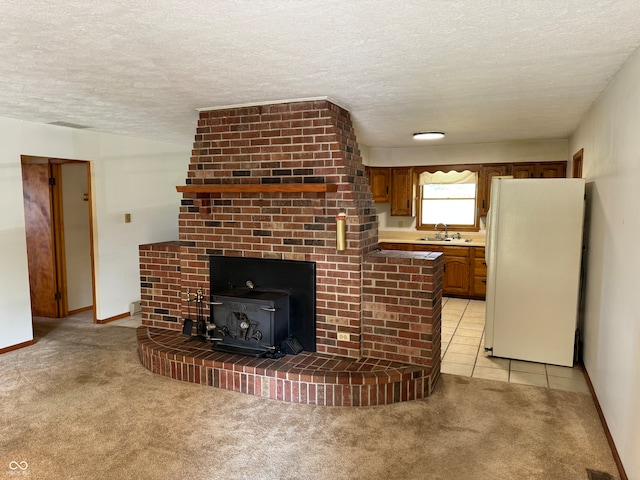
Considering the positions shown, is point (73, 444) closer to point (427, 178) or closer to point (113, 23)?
point (113, 23)

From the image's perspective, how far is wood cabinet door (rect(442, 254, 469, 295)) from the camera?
618cm

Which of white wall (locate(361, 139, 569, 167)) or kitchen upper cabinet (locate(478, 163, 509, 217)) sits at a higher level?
white wall (locate(361, 139, 569, 167))

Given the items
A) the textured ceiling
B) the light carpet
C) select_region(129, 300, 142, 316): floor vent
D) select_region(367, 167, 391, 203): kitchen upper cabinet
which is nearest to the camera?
the textured ceiling

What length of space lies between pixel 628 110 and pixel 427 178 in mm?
4158

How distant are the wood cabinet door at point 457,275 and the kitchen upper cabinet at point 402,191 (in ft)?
3.23

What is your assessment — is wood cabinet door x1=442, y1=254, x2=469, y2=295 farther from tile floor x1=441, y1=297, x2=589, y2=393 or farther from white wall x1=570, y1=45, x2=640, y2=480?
white wall x1=570, y1=45, x2=640, y2=480

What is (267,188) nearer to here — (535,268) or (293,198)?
(293,198)

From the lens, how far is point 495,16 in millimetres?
1846

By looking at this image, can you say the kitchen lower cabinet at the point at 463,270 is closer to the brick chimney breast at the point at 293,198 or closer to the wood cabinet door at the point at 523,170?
the wood cabinet door at the point at 523,170

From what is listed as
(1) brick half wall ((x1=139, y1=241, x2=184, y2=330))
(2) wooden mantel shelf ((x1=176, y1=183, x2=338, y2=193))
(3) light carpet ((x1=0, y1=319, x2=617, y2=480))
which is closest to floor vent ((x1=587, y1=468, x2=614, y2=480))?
→ (3) light carpet ((x1=0, y1=319, x2=617, y2=480))

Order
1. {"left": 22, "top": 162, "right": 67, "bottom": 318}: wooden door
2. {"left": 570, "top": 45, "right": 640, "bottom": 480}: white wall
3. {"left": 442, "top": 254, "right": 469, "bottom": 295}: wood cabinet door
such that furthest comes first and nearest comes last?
{"left": 442, "top": 254, "right": 469, "bottom": 295}: wood cabinet door, {"left": 22, "top": 162, "right": 67, "bottom": 318}: wooden door, {"left": 570, "top": 45, "right": 640, "bottom": 480}: white wall

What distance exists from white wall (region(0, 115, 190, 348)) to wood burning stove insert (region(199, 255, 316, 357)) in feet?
6.48

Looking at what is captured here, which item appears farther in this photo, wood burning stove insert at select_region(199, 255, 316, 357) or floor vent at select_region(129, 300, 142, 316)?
floor vent at select_region(129, 300, 142, 316)

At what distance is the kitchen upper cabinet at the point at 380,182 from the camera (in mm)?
6762
